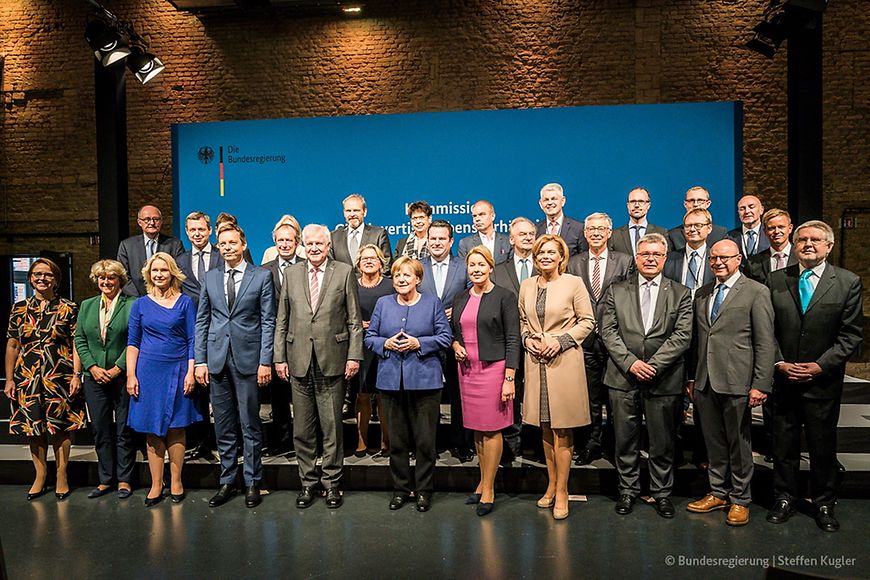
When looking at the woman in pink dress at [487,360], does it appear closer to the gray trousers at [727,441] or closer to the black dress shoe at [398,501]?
the black dress shoe at [398,501]

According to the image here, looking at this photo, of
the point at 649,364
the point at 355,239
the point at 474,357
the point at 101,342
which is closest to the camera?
the point at 649,364

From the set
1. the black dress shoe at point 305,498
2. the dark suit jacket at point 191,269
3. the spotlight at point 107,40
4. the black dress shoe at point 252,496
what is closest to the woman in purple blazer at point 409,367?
the black dress shoe at point 305,498

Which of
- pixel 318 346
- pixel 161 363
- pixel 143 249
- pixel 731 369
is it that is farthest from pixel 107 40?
pixel 731 369

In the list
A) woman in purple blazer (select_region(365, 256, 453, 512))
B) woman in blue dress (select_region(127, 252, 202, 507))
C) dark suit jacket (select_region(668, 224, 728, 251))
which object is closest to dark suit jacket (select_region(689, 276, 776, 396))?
dark suit jacket (select_region(668, 224, 728, 251))

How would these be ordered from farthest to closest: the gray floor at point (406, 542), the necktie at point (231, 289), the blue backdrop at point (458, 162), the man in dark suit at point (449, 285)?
the blue backdrop at point (458, 162)
the man in dark suit at point (449, 285)
the necktie at point (231, 289)
the gray floor at point (406, 542)

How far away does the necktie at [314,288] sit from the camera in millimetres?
4098

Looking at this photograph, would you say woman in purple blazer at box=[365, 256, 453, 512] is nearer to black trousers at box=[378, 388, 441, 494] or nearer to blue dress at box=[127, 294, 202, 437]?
black trousers at box=[378, 388, 441, 494]

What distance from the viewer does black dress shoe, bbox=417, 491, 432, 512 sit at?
4035 millimetres

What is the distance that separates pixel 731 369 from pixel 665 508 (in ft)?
3.04

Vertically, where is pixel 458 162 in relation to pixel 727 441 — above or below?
above

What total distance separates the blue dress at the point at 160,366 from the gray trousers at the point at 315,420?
73 cm

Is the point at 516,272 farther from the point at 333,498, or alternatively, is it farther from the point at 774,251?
the point at 333,498

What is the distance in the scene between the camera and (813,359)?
3.72 meters

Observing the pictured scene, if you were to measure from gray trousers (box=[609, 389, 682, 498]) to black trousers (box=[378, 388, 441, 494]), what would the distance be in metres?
1.12
